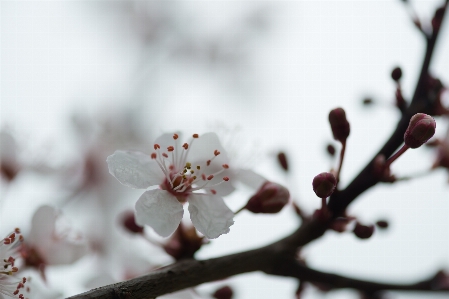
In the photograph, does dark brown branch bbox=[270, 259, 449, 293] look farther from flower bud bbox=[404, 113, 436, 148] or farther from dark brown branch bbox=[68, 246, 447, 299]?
flower bud bbox=[404, 113, 436, 148]

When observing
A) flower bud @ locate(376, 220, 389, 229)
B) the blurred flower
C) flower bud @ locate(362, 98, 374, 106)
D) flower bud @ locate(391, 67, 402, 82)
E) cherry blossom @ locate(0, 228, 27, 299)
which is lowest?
the blurred flower

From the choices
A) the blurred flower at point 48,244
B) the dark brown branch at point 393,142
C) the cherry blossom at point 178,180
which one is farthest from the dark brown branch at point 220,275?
the blurred flower at point 48,244

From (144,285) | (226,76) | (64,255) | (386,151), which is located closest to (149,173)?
(144,285)

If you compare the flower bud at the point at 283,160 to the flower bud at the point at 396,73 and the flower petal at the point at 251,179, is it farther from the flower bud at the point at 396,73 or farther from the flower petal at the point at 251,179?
the flower bud at the point at 396,73

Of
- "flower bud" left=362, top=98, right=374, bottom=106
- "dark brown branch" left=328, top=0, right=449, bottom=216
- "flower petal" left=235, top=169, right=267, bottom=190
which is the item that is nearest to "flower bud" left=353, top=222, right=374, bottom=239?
"dark brown branch" left=328, top=0, right=449, bottom=216

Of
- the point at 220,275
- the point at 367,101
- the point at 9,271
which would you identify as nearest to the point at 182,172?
the point at 220,275

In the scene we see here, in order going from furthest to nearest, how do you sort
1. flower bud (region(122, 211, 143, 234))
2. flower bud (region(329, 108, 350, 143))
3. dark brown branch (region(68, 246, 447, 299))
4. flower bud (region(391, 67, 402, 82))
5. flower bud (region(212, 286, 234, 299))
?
1. flower bud (region(122, 211, 143, 234))
2. flower bud (region(212, 286, 234, 299))
3. flower bud (region(391, 67, 402, 82))
4. flower bud (region(329, 108, 350, 143))
5. dark brown branch (region(68, 246, 447, 299))
